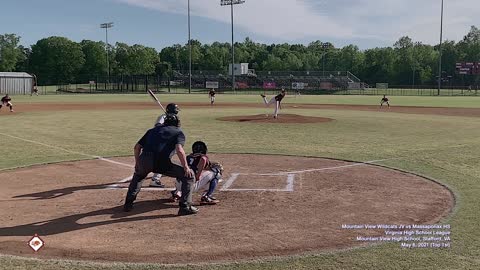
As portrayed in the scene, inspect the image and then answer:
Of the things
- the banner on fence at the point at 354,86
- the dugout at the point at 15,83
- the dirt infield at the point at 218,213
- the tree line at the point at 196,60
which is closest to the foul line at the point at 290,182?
the dirt infield at the point at 218,213

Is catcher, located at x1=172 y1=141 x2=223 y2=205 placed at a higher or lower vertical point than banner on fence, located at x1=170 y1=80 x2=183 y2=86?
lower

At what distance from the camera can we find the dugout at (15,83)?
7306 cm

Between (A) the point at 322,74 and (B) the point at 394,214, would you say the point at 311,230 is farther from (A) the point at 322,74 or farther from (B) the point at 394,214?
(A) the point at 322,74

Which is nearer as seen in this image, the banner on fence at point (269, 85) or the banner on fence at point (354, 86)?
the banner on fence at point (354, 86)

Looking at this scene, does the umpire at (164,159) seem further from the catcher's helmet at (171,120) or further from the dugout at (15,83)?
the dugout at (15,83)

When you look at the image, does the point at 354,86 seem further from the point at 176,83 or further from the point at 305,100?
the point at 305,100

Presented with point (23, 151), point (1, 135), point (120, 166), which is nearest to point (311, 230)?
point (120, 166)

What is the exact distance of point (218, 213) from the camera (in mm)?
7500

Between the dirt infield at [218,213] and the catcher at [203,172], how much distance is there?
24cm

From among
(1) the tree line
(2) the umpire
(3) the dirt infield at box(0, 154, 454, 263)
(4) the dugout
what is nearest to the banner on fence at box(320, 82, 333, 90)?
(1) the tree line

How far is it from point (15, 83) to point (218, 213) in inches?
2983

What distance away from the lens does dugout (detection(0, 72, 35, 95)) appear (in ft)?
240

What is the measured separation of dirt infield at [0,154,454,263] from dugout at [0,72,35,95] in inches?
2736

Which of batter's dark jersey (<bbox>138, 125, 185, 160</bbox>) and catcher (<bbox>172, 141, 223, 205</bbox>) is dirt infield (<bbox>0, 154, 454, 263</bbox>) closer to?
catcher (<bbox>172, 141, 223, 205</bbox>)
